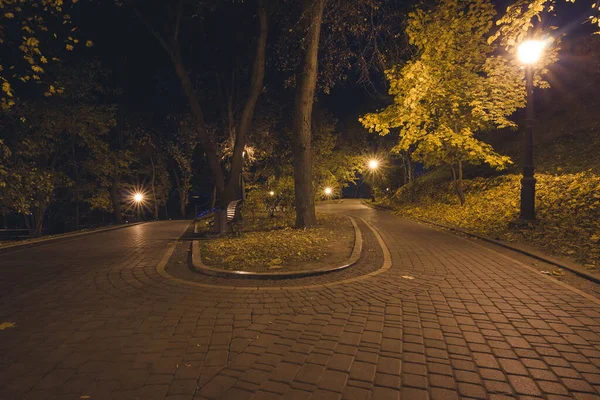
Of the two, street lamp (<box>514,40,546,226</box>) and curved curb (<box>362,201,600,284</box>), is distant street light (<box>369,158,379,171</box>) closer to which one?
curved curb (<box>362,201,600,284</box>)

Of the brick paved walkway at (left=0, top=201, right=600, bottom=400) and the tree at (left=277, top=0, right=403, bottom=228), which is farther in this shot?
Answer: the tree at (left=277, top=0, right=403, bottom=228)

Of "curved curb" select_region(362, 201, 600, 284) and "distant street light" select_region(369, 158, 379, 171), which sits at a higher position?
"distant street light" select_region(369, 158, 379, 171)

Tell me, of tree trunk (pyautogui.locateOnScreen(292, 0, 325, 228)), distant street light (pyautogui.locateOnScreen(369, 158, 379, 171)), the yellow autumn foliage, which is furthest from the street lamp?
distant street light (pyautogui.locateOnScreen(369, 158, 379, 171))

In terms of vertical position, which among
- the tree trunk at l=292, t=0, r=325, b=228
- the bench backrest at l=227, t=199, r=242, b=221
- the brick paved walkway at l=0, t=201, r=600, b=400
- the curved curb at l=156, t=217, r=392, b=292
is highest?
the tree trunk at l=292, t=0, r=325, b=228

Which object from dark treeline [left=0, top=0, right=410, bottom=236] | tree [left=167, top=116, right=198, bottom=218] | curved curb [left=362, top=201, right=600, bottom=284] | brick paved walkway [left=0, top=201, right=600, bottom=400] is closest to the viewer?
brick paved walkway [left=0, top=201, right=600, bottom=400]

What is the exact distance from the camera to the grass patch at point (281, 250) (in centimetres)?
713

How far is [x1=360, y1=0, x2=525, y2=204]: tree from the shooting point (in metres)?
13.3

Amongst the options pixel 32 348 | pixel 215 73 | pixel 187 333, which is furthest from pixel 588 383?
pixel 215 73

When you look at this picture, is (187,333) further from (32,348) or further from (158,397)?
(32,348)

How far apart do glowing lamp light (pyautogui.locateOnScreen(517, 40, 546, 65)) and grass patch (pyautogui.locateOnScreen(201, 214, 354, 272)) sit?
7.26 m

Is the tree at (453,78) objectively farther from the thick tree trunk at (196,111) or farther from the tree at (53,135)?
the tree at (53,135)

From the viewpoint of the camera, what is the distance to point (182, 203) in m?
40.0

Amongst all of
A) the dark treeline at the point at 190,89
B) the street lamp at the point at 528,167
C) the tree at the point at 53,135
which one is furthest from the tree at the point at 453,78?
the tree at the point at 53,135

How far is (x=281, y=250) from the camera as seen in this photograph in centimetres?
843
